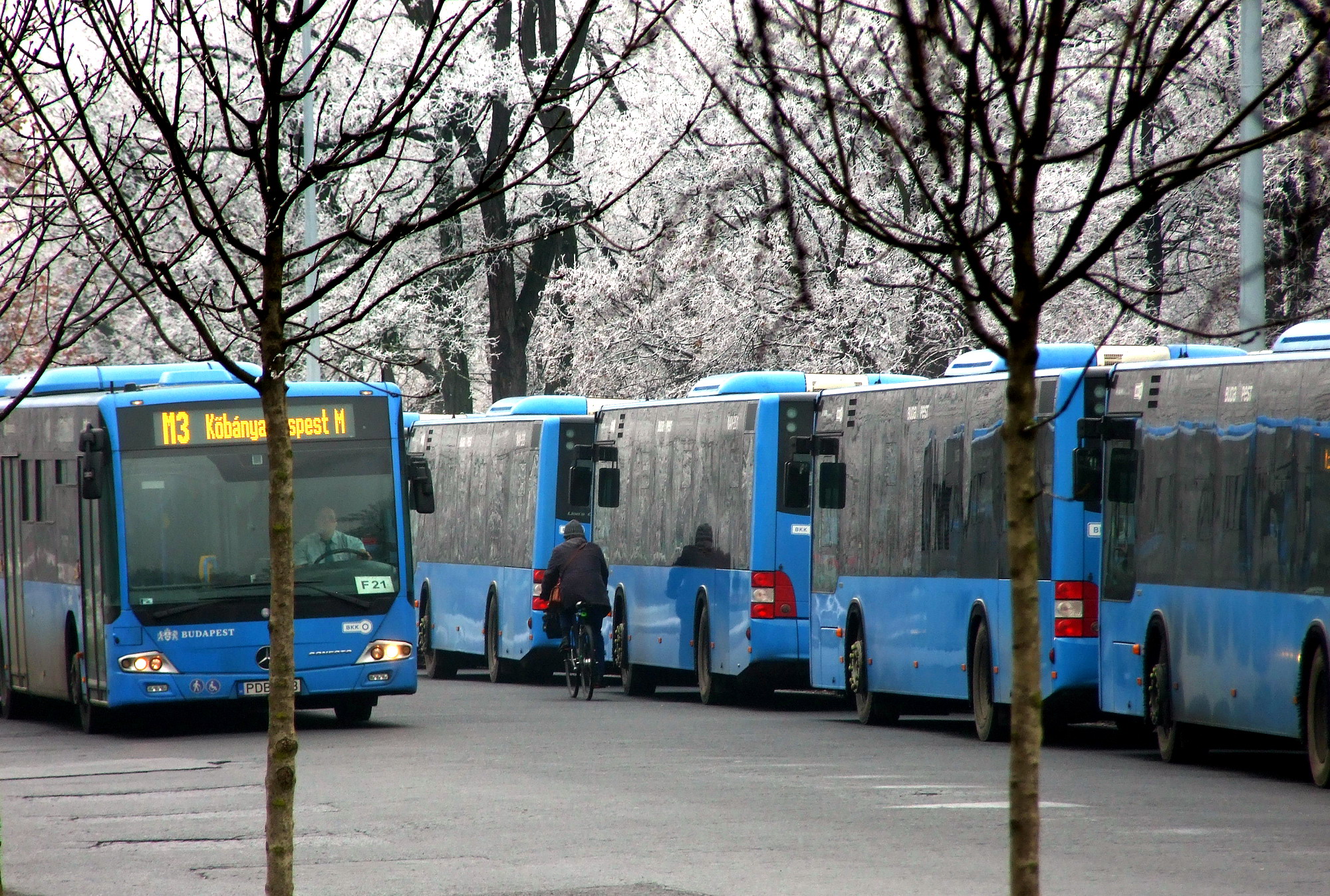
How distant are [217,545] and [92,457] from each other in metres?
1.28

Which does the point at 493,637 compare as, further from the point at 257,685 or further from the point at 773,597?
the point at 257,685

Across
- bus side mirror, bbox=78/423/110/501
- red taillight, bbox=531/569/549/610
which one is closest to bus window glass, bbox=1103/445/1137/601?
bus side mirror, bbox=78/423/110/501

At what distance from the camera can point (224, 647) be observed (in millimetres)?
18562

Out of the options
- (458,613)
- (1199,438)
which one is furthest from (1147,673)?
(458,613)

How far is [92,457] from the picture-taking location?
1864 centimetres

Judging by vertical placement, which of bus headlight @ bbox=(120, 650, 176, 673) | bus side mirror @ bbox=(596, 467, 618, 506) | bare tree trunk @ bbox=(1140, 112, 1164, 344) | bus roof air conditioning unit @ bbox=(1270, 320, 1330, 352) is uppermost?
bare tree trunk @ bbox=(1140, 112, 1164, 344)

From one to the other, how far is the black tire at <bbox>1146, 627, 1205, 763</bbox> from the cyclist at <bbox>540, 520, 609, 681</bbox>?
869 cm

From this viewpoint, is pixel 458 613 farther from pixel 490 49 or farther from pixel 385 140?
pixel 385 140

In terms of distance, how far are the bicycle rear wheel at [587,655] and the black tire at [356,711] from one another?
13.4 feet

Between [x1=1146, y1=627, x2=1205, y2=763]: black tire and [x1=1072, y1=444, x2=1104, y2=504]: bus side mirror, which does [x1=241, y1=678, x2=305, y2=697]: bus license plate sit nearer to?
[x1=1072, y1=444, x2=1104, y2=504]: bus side mirror

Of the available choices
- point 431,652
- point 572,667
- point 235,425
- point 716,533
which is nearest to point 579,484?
point 572,667

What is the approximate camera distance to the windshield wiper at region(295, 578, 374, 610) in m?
18.9

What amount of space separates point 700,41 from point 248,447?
1902cm

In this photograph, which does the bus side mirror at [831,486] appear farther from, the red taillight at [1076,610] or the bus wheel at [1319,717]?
the bus wheel at [1319,717]
